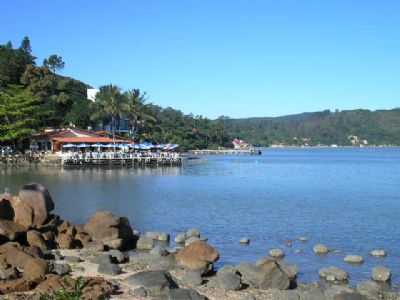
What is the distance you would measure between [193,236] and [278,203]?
54.1 feet

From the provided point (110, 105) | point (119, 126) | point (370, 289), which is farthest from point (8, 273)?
point (119, 126)

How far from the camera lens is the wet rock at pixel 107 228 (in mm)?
22719

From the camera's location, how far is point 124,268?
18359 millimetres

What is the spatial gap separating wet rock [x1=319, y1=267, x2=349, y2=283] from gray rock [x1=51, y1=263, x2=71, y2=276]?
764 centimetres

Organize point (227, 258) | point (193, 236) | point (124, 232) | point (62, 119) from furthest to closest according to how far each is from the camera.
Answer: point (62, 119) < point (193, 236) < point (124, 232) < point (227, 258)

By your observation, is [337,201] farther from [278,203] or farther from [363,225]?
[363,225]

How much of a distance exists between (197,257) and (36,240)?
18.7 ft

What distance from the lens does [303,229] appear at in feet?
95.9

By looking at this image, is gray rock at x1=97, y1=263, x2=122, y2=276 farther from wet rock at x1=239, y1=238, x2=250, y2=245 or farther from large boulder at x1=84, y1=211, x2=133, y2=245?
wet rock at x1=239, y1=238, x2=250, y2=245

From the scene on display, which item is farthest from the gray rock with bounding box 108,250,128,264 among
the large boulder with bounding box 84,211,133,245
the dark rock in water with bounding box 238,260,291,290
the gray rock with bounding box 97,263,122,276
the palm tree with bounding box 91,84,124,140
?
the palm tree with bounding box 91,84,124,140

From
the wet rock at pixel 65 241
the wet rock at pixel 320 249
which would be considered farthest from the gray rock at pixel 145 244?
the wet rock at pixel 320 249

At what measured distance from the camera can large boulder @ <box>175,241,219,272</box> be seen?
18.3 m

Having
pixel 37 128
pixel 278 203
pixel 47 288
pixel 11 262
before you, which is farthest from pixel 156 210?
pixel 37 128

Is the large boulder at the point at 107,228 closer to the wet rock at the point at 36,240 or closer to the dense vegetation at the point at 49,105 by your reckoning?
the wet rock at the point at 36,240
